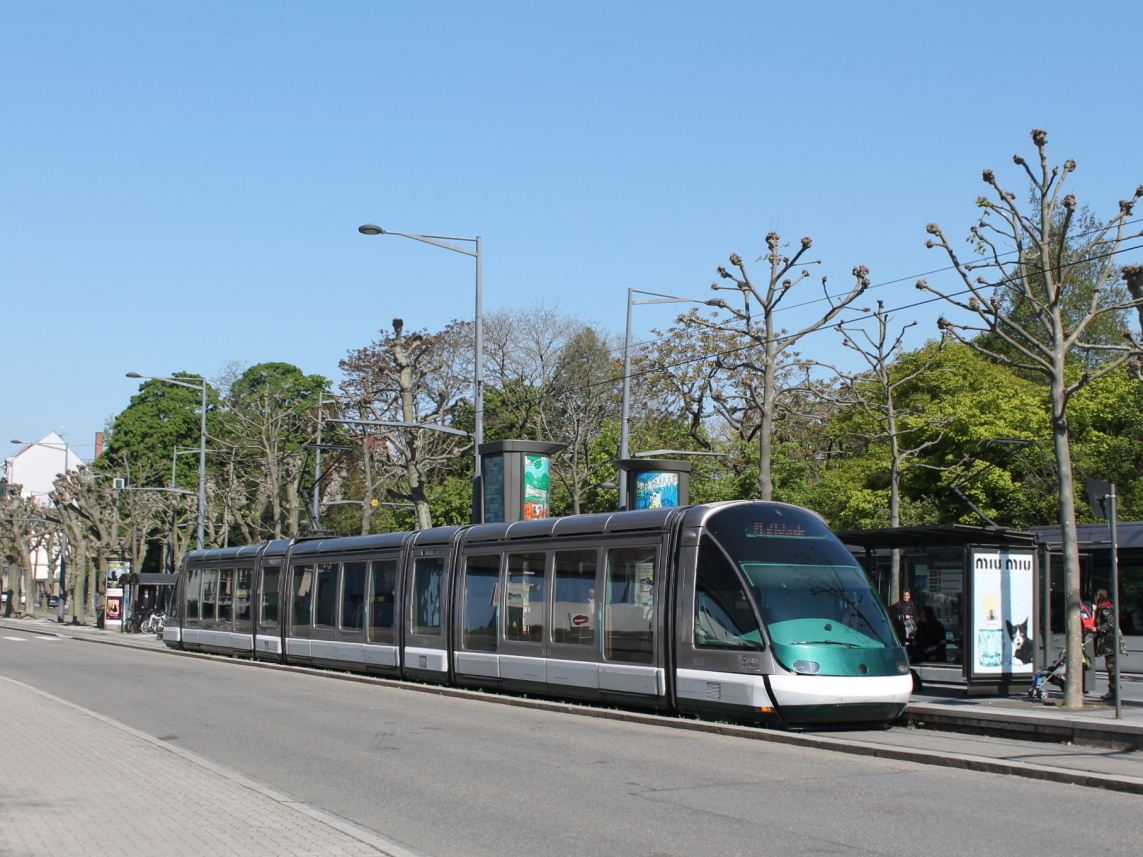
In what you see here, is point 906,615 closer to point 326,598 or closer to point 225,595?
point 326,598

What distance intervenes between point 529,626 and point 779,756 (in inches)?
276

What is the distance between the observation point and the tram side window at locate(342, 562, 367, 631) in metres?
24.9

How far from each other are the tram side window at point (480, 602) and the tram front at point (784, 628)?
197 inches

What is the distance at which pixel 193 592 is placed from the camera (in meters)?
35.5

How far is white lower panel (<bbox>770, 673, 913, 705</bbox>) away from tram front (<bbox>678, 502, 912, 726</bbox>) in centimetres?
1

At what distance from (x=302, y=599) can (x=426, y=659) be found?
257 inches

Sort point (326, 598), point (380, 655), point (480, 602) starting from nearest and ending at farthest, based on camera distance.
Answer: point (480, 602) < point (380, 655) < point (326, 598)

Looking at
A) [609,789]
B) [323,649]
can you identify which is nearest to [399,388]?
[323,649]

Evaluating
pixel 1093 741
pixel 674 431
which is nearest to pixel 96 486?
pixel 674 431

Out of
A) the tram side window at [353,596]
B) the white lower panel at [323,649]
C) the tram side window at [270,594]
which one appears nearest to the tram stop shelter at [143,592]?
the tram side window at [270,594]

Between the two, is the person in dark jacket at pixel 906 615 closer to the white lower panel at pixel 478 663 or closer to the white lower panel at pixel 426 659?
the white lower panel at pixel 478 663

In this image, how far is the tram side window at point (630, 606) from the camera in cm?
1656

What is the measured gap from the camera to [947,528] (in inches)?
687

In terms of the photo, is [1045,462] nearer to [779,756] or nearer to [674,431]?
[674,431]
